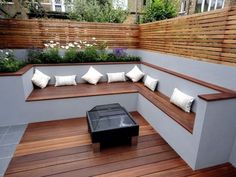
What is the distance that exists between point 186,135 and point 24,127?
9.10ft

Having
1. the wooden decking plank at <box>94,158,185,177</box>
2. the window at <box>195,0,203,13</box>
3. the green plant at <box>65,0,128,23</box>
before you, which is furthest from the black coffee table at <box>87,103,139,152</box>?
the window at <box>195,0,203,13</box>

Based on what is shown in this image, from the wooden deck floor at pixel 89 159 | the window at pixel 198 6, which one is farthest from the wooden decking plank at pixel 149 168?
the window at pixel 198 6

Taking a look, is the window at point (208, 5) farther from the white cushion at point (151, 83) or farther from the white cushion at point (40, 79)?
the white cushion at point (40, 79)

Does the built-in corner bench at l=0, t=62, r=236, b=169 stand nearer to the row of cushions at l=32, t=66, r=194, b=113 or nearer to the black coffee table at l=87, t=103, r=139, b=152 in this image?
the row of cushions at l=32, t=66, r=194, b=113

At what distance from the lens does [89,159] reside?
2.35 meters

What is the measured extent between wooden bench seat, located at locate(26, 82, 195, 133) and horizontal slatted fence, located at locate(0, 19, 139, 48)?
1347 mm

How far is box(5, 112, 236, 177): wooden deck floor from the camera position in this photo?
2.13 meters

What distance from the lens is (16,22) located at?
4.15 meters

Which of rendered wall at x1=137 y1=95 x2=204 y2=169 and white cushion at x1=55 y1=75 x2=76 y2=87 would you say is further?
white cushion at x1=55 y1=75 x2=76 y2=87

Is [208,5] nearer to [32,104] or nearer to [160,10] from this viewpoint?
[160,10]

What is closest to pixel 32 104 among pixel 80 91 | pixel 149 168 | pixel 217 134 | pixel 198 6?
pixel 80 91

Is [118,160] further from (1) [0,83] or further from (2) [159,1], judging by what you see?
(2) [159,1]

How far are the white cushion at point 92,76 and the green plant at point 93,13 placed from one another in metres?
3.39

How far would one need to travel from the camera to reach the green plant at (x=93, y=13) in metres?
7.09
